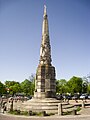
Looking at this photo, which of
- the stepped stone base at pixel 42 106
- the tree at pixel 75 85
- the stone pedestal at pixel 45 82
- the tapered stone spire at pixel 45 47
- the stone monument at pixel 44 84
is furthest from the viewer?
the tree at pixel 75 85

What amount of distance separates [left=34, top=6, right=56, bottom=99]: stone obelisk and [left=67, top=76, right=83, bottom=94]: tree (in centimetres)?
4584

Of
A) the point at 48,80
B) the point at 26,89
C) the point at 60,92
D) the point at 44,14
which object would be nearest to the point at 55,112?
the point at 48,80

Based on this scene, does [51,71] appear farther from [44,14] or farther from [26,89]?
[26,89]

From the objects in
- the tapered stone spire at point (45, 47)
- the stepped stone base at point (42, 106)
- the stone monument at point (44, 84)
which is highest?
the tapered stone spire at point (45, 47)

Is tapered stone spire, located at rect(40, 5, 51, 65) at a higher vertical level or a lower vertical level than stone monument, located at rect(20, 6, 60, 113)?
higher

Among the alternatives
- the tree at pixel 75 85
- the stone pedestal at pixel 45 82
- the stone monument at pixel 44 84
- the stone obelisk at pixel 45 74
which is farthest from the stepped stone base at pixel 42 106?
the tree at pixel 75 85

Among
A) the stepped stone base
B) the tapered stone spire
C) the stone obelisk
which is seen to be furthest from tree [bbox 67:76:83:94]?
the stepped stone base

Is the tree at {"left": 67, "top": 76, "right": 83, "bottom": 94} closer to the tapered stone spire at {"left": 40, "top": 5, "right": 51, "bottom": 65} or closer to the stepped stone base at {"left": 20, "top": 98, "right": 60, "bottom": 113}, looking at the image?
the tapered stone spire at {"left": 40, "top": 5, "right": 51, "bottom": 65}

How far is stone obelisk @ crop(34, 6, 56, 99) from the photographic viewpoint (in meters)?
27.9

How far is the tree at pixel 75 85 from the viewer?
73.7m

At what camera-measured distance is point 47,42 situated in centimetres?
3058

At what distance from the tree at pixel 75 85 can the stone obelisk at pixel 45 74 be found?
45844mm

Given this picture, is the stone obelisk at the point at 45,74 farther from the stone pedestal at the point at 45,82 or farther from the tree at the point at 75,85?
the tree at the point at 75,85

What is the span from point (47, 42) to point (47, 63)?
11.3 feet
